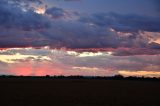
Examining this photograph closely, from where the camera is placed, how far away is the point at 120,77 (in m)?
177
